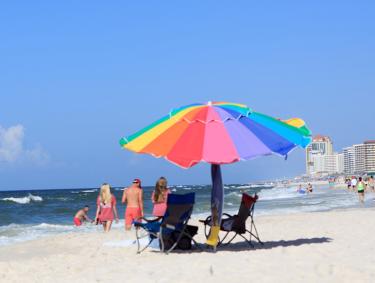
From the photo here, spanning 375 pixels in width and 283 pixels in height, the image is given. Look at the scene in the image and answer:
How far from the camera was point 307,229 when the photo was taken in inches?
450

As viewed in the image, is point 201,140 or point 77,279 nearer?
point 77,279

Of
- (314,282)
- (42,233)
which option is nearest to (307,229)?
(314,282)

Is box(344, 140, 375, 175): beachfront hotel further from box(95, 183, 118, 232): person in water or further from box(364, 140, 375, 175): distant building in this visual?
box(95, 183, 118, 232): person in water

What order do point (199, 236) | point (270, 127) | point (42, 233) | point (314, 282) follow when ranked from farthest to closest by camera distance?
point (42, 233), point (199, 236), point (270, 127), point (314, 282)

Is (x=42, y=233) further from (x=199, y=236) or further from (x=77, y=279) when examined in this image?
(x=77, y=279)

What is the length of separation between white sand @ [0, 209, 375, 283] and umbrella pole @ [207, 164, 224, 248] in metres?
0.23

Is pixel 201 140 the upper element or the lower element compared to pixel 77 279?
upper

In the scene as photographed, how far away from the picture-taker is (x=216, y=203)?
26.8ft

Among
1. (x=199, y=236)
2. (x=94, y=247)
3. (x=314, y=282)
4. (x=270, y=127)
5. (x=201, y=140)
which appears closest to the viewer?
(x=314, y=282)

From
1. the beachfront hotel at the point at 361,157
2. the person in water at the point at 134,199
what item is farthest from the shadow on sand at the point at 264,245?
the beachfront hotel at the point at 361,157

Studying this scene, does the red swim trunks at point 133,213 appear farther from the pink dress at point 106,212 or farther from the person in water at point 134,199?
the pink dress at point 106,212

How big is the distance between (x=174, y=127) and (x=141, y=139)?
461 millimetres

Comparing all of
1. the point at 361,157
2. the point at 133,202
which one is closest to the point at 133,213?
the point at 133,202

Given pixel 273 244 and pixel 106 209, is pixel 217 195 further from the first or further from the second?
A: pixel 106 209
